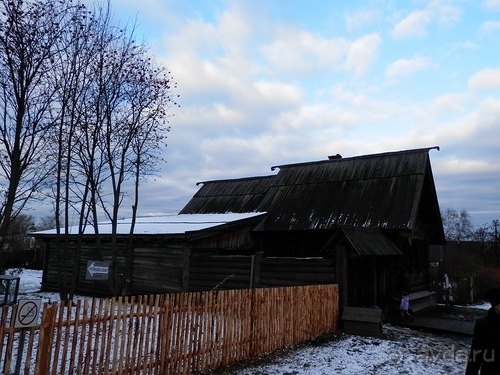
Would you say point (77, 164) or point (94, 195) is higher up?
point (77, 164)

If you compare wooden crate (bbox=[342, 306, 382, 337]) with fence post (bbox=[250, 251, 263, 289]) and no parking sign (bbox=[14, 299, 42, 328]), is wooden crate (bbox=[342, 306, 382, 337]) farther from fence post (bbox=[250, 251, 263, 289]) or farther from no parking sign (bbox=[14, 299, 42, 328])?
no parking sign (bbox=[14, 299, 42, 328])

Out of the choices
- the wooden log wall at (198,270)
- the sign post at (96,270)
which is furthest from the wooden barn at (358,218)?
the sign post at (96,270)

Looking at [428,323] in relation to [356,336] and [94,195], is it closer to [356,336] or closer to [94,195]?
[356,336]

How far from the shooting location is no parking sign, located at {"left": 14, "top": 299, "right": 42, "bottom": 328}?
4.95 m

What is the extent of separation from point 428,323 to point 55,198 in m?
14.2

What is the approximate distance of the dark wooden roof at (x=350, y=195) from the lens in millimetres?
15547

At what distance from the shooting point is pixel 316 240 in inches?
650

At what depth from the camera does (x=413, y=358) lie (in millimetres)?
9180

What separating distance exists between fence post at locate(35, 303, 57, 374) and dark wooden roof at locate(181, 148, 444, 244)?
11.4 metres

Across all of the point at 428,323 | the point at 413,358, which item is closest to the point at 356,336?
the point at 413,358

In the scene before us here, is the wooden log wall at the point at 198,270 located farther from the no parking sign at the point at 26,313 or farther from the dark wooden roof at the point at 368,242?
the no parking sign at the point at 26,313

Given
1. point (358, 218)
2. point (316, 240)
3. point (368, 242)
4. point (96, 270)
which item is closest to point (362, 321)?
point (368, 242)

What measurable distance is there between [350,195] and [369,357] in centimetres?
908

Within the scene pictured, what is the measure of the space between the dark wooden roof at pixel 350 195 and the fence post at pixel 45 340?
450 inches
